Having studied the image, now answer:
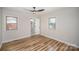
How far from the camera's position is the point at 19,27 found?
5.24ft

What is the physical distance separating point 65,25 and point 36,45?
816mm

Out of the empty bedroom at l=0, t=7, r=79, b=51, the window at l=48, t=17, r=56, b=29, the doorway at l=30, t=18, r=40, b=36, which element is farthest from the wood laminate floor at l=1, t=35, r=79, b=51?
the window at l=48, t=17, r=56, b=29

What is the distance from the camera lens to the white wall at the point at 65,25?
1.55 metres

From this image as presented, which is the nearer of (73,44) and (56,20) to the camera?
(73,44)

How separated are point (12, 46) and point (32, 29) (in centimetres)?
58

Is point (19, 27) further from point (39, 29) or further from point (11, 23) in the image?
point (39, 29)

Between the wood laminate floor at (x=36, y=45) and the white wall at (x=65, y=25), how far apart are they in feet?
0.44

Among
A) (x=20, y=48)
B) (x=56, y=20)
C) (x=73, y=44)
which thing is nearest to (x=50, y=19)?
(x=56, y=20)

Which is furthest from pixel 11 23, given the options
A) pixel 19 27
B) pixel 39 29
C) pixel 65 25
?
pixel 65 25

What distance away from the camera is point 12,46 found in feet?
5.02

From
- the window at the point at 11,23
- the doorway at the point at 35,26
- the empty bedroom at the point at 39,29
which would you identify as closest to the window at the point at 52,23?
the empty bedroom at the point at 39,29

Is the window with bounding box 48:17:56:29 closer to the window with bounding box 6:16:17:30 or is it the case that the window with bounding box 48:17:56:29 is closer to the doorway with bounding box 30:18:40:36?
the doorway with bounding box 30:18:40:36
